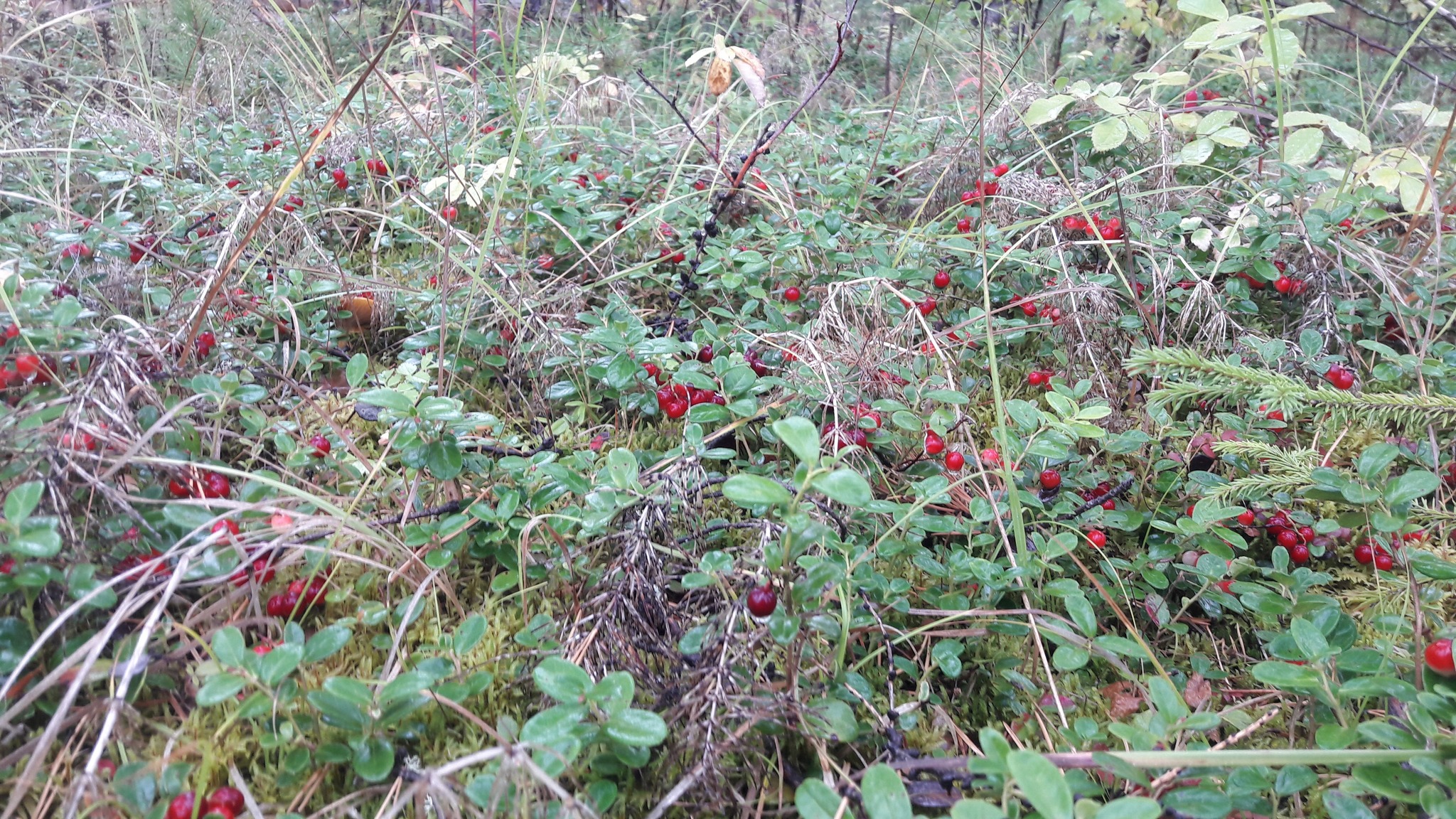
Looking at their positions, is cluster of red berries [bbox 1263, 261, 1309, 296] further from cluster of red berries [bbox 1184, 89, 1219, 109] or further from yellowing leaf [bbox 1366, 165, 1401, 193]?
cluster of red berries [bbox 1184, 89, 1219, 109]

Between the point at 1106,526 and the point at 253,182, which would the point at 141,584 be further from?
the point at 253,182

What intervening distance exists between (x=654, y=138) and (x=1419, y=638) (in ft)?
10.6

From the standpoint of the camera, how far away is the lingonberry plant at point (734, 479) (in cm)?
112

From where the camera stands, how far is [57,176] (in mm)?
2643

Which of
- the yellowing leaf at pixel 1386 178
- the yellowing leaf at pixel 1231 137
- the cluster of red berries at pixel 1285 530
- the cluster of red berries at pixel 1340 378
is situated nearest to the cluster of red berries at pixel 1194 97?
the yellowing leaf at pixel 1231 137

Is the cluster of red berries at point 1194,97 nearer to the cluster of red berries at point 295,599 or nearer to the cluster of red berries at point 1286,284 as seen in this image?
the cluster of red berries at point 1286,284

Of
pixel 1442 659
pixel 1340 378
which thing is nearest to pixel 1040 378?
pixel 1340 378

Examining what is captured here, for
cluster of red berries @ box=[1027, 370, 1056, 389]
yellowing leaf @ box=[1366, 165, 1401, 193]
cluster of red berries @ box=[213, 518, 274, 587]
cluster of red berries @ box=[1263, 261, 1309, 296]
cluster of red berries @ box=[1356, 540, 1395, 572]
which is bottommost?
cluster of red berries @ box=[213, 518, 274, 587]

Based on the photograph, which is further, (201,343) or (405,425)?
(201,343)

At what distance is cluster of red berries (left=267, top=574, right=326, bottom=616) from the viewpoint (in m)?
1.38

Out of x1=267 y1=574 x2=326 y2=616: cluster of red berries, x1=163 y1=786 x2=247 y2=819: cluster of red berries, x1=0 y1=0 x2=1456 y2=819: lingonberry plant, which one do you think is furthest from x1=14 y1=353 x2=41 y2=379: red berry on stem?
x1=163 y1=786 x2=247 y2=819: cluster of red berries

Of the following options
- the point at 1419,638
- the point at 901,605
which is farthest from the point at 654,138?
the point at 1419,638

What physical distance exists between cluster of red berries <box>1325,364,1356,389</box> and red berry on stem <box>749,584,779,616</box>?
1.60 meters

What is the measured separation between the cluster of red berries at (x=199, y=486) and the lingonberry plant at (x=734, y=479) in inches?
1.2
